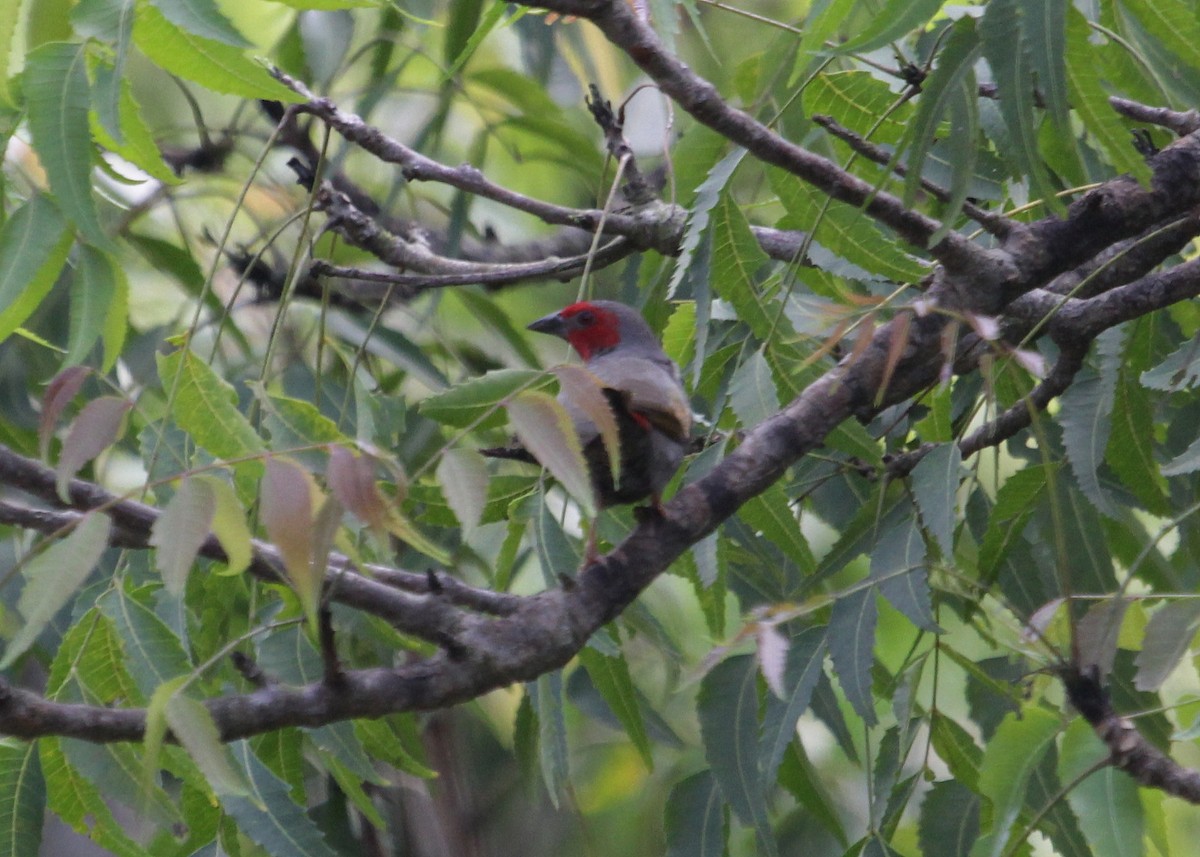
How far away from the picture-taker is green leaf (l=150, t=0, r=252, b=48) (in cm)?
202

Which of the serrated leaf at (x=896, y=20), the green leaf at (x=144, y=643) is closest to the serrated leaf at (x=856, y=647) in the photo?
the serrated leaf at (x=896, y=20)

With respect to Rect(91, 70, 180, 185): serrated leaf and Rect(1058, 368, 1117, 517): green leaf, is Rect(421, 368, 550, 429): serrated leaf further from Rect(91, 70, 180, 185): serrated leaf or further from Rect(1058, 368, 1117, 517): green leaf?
Rect(1058, 368, 1117, 517): green leaf

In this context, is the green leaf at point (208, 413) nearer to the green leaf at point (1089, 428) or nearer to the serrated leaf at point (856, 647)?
the serrated leaf at point (856, 647)

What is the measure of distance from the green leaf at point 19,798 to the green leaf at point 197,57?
1.29m

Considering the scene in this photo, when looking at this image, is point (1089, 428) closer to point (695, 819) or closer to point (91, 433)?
point (695, 819)

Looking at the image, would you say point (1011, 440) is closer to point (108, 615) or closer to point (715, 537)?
point (715, 537)

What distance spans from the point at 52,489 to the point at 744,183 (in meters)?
3.81

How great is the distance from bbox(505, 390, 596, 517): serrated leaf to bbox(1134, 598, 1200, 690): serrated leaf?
0.99 meters

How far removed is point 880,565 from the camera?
2.64m

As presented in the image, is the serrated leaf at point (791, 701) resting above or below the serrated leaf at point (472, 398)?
below

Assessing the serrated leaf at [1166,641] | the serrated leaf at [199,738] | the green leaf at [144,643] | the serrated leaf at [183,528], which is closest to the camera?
the serrated leaf at [199,738]

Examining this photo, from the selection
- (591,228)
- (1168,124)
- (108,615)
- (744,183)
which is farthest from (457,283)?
(744,183)

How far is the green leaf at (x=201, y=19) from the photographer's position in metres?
2.02

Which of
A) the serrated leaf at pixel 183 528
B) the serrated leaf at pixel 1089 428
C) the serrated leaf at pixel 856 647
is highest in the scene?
the serrated leaf at pixel 183 528
